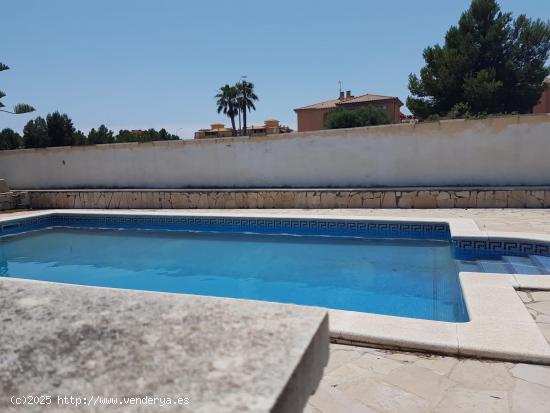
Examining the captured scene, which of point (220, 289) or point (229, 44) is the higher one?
point (229, 44)

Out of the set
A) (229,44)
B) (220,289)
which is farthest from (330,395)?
(229,44)

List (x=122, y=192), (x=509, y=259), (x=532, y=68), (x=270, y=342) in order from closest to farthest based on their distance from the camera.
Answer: (x=270, y=342) < (x=509, y=259) < (x=122, y=192) < (x=532, y=68)

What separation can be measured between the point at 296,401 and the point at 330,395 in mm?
1667

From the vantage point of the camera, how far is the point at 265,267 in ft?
22.1

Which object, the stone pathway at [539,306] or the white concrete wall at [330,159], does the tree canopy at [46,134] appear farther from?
the stone pathway at [539,306]

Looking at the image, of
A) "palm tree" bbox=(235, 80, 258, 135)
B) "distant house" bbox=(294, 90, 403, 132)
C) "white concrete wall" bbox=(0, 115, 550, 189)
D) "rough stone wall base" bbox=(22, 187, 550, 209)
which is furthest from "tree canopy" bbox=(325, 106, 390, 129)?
"rough stone wall base" bbox=(22, 187, 550, 209)

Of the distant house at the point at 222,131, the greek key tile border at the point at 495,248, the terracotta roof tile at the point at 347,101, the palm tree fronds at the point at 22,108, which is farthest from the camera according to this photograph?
the distant house at the point at 222,131

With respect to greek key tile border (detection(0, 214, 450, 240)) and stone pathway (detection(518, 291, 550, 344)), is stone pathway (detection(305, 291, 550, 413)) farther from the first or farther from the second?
greek key tile border (detection(0, 214, 450, 240))

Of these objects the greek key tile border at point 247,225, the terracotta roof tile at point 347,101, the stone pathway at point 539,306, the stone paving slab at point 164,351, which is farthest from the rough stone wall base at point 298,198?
the terracotta roof tile at point 347,101

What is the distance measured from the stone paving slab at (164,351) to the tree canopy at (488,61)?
1942 cm

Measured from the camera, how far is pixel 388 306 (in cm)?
486

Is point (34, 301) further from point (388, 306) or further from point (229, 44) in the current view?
point (229, 44)

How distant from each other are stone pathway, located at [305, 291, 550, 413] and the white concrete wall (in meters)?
7.65

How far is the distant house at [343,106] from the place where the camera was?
35.2 m
